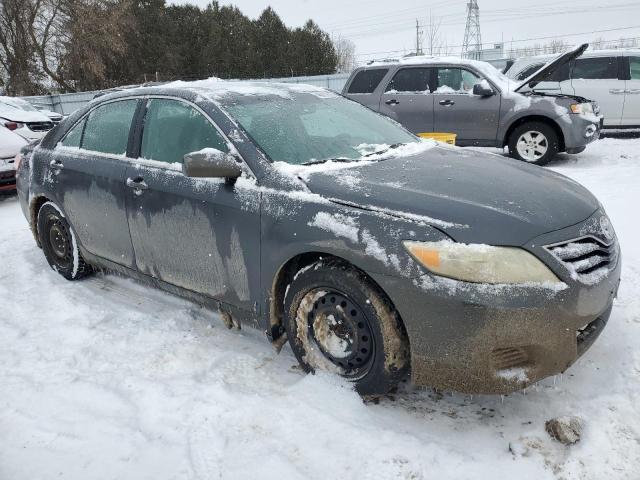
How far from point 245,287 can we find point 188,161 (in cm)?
74

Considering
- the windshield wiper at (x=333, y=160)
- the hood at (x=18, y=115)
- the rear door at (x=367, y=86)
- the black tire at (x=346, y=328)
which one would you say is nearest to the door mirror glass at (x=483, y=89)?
the rear door at (x=367, y=86)

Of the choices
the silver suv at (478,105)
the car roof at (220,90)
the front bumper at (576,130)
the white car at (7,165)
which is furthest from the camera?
the silver suv at (478,105)

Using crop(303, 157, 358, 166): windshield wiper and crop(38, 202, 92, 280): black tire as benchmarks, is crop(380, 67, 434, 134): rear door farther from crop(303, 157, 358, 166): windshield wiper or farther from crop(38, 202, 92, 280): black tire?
crop(303, 157, 358, 166): windshield wiper

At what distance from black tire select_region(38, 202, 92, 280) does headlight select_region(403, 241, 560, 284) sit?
3.14 metres

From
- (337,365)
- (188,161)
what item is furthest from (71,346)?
(337,365)

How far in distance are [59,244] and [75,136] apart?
0.95 meters

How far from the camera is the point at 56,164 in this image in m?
4.07

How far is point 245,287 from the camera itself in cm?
285

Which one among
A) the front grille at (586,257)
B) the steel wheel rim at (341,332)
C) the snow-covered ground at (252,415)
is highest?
the front grille at (586,257)

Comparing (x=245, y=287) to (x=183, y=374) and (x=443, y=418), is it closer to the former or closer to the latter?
(x=183, y=374)

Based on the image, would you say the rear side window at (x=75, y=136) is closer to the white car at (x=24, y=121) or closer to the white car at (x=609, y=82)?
the white car at (x=24, y=121)

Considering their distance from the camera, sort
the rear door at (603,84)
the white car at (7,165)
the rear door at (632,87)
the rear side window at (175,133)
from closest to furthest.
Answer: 1. the rear side window at (175,133)
2. the white car at (7,165)
3. the rear door at (632,87)
4. the rear door at (603,84)

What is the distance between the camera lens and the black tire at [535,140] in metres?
8.03

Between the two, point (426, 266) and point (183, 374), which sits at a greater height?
point (426, 266)
